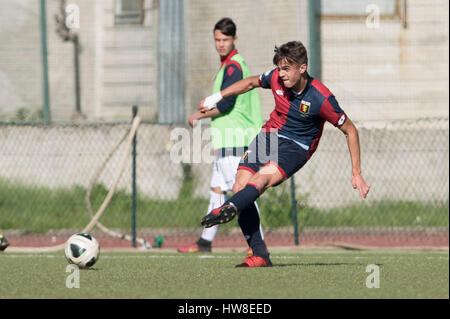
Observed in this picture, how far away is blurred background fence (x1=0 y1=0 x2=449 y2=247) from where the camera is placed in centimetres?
1360

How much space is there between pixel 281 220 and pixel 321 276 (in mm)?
6317

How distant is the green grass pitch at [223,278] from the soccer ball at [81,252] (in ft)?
0.34

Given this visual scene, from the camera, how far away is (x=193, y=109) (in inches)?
603

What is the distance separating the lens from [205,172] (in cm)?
1442

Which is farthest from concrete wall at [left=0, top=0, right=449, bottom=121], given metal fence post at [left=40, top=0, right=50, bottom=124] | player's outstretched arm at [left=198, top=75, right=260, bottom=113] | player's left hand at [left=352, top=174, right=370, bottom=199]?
player's left hand at [left=352, top=174, right=370, bottom=199]

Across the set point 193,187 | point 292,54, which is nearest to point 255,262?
point 292,54

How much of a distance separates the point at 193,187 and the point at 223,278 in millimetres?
7638

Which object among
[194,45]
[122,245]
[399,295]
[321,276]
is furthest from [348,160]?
[399,295]

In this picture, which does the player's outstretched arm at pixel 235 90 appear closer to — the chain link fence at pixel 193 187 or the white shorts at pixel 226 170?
the white shorts at pixel 226 170

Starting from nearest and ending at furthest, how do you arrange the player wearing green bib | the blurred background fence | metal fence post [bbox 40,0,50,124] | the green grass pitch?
1. the green grass pitch
2. the player wearing green bib
3. the blurred background fence
4. metal fence post [bbox 40,0,50,124]

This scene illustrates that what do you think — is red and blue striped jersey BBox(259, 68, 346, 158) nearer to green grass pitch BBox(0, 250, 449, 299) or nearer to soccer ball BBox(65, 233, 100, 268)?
green grass pitch BBox(0, 250, 449, 299)

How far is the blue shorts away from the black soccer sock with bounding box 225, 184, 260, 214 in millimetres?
339

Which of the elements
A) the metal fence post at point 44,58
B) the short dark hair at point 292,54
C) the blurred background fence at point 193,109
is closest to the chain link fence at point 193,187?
the blurred background fence at point 193,109

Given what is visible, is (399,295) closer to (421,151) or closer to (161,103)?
(421,151)
